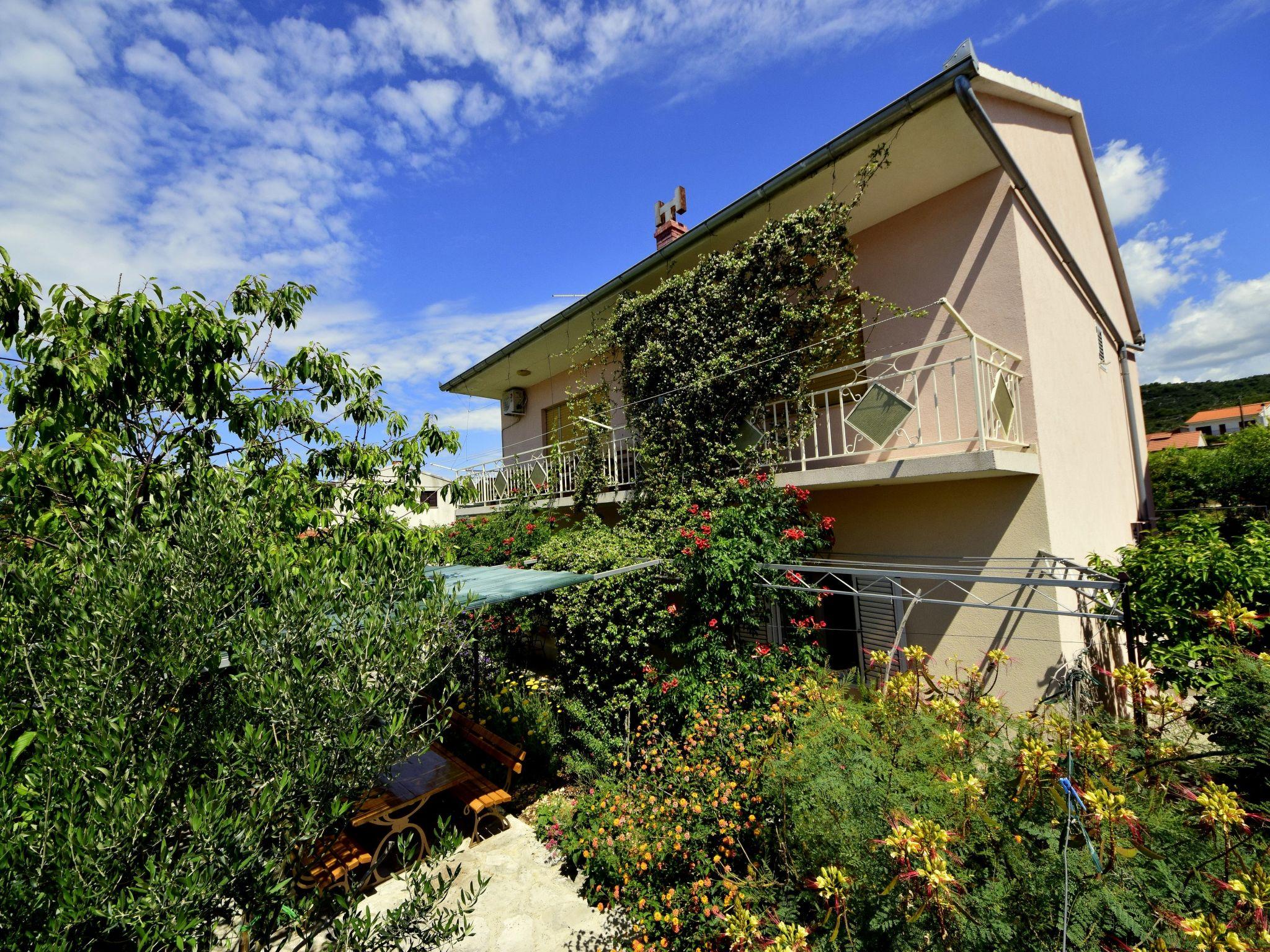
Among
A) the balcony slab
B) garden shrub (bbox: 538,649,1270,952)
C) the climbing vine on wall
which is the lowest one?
garden shrub (bbox: 538,649,1270,952)

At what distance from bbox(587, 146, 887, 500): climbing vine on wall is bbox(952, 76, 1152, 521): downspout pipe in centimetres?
94

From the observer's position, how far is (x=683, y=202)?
1158cm

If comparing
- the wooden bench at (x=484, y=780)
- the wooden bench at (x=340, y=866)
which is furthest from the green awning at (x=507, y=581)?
the wooden bench at (x=340, y=866)

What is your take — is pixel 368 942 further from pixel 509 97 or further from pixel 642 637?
pixel 509 97

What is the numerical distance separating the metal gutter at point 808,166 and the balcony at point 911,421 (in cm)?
223

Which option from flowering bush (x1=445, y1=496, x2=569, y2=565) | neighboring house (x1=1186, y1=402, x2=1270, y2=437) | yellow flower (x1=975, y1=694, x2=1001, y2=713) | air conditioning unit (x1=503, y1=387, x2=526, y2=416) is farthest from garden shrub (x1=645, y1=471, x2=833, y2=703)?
neighboring house (x1=1186, y1=402, x2=1270, y2=437)

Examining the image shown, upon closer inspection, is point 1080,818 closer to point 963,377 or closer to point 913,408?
point 913,408

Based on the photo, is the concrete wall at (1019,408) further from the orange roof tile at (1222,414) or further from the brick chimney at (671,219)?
the orange roof tile at (1222,414)

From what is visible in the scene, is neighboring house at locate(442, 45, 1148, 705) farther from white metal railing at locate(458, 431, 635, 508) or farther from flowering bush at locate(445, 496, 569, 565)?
flowering bush at locate(445, 496, 569, 565)

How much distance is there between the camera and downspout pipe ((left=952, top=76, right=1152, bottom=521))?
5.26 m

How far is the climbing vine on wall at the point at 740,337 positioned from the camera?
6.80m

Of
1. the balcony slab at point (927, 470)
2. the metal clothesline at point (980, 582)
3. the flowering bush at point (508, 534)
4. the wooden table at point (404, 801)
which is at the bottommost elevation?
the wooden table at point (404, 801)

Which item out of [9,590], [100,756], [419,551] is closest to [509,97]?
[419,551]

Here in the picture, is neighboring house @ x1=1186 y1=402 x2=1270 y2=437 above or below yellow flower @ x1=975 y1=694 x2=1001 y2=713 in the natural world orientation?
above
